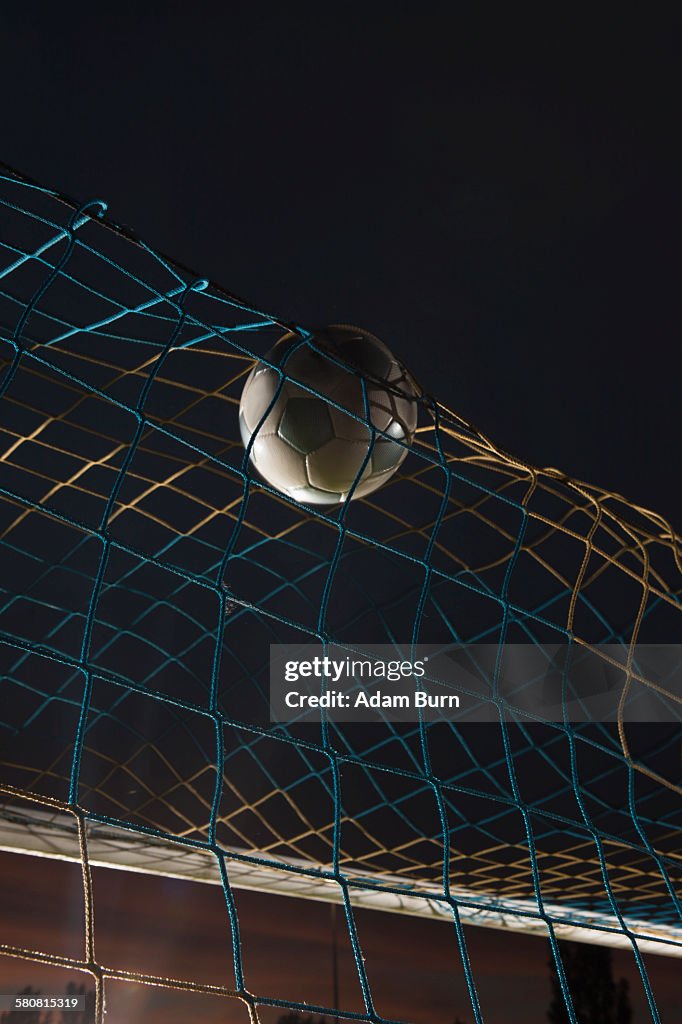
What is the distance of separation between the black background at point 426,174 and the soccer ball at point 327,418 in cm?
190

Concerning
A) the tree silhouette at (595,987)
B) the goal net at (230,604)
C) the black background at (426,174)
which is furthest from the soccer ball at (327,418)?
the tree silhouette at (595,987)

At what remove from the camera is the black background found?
299cm

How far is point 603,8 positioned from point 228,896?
10.7 feet

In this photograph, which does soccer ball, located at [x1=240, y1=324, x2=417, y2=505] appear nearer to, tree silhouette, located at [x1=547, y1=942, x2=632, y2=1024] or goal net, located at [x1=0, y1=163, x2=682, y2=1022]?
goal net, located at [x1=0, y1=163, x2=682, y2=1022]

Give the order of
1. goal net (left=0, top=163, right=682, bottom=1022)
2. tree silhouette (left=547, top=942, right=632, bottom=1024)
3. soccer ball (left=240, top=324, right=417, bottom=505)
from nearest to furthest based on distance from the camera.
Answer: soccer ball (left=240, top=324, right=417, bottom=505) → goal net (left=0, top=163, right=682, bottom=1022) → tree silhouette (left=547, top=942, right=632, bottom=1024)

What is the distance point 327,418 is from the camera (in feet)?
4.62

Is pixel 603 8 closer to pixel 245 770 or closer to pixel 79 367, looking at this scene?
A: pixel 79 367

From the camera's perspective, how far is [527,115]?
325cm

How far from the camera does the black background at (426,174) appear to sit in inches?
118

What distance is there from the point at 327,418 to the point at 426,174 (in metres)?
2.18

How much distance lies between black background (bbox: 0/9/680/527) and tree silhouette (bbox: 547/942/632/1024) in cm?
675

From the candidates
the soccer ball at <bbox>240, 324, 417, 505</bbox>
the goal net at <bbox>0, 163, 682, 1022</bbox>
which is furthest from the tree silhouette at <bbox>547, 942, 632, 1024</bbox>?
the soccer ball at <bbox>240, 324, 417, 505</bbox>

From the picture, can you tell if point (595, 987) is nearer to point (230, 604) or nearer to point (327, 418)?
point (230, 604)

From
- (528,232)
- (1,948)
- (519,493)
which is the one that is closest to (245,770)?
(519,493)
